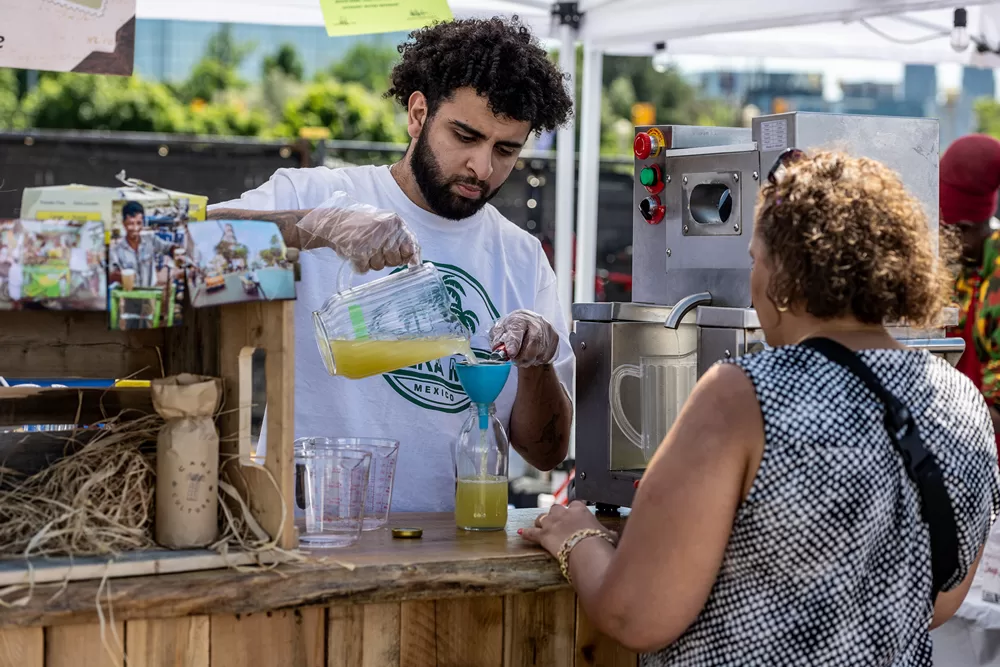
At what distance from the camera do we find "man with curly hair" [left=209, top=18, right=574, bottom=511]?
8.38ft

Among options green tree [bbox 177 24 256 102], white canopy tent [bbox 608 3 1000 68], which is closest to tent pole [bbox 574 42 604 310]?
white canopy tent [bbox 608 3 1000 68]

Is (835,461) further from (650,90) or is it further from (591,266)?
(650,90)

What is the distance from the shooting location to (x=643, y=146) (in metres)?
2.50

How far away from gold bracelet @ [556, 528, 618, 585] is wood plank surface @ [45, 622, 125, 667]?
0.69 metres

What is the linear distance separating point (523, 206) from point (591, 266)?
2.15m

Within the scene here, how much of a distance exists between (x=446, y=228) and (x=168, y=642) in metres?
1.24

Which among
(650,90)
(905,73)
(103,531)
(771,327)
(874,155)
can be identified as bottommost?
(103,531)

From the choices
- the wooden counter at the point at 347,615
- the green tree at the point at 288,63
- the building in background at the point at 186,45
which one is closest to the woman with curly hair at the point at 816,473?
the wooden counter at the point at 347,615

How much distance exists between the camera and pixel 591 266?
4578mm

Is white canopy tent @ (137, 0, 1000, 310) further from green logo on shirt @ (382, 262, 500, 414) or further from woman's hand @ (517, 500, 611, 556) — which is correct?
woman's hand @ (517, 500, 611, 556)

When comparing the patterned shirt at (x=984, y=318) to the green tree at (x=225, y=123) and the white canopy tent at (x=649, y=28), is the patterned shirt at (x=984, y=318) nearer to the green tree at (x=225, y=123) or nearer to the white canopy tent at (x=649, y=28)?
the white canopy tent at (x=649, y=28)

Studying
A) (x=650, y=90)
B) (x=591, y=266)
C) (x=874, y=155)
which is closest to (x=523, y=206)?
(x=591, y=266)

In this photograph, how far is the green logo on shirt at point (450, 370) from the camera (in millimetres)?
2588

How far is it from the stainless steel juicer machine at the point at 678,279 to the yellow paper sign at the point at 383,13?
0.70 meters
